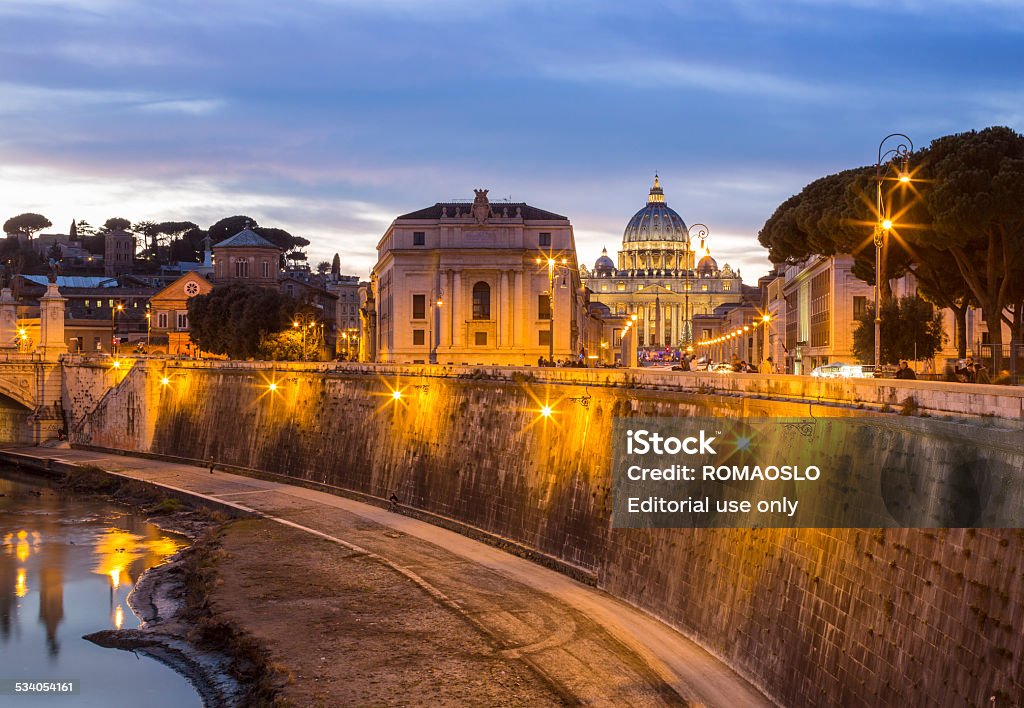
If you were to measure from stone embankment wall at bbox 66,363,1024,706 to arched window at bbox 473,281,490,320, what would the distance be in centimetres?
3113

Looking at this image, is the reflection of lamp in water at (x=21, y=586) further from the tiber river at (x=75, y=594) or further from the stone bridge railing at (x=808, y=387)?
the stone bridge railing at (x=808, y=387)

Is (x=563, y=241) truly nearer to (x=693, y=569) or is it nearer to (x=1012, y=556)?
(x=693, y=569)

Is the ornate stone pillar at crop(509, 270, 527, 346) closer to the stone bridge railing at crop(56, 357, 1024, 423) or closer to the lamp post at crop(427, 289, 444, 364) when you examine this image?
the lamp post at crop(427, 289, 444, 364)

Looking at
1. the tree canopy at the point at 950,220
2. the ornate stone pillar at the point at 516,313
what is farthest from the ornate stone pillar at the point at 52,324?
the tree canopy at the point at 950,220

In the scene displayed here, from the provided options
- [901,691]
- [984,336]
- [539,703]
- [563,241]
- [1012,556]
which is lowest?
[539,703]

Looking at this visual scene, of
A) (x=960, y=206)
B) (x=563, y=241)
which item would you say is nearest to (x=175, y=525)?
(x=960, y=206)

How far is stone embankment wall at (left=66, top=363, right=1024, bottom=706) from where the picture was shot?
631 inches

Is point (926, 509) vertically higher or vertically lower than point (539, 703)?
higher

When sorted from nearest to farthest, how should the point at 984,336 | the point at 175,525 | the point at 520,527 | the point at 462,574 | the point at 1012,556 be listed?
the point at 1012,556 < the point at 462,574 < the point at 520,527 < the point at 175,525 < the point at 984,336

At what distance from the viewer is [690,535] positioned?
→ 26516 millimetres

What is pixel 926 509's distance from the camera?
17688 mm

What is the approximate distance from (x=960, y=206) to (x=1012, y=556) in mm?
21253

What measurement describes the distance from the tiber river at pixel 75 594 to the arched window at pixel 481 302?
40.4m

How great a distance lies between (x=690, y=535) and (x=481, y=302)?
6514cm
